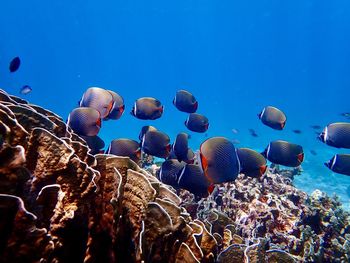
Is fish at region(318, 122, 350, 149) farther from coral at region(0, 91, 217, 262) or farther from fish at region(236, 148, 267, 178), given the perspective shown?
coral at region(0, 91, 217, 262)

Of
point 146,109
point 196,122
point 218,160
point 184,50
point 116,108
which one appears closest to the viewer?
point 218,160

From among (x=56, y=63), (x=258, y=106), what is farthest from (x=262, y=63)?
(x=56, y=63)

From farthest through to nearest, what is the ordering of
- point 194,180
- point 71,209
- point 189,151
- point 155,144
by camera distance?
point 189,151 < point 155,144 < point 194,180 < point 71,209

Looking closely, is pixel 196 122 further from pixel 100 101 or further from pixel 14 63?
pixel 14 63

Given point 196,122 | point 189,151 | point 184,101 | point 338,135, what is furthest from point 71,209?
point 184,101

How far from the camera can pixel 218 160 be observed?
3.57 m

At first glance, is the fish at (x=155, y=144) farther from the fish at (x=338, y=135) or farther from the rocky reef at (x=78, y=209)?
the fish at (x=338, y=135)

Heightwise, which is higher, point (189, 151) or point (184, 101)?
point (184, 101)

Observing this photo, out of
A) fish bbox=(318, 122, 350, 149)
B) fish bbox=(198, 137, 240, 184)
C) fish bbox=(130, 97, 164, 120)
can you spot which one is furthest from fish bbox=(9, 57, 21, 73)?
fish bbox=(318, 122, 350, 149)

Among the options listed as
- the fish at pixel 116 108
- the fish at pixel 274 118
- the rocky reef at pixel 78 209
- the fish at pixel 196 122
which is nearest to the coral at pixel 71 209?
the rocky reef at pixel 78 209

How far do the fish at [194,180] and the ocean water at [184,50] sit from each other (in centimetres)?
7797

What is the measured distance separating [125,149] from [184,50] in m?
138

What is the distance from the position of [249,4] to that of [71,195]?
11325cm

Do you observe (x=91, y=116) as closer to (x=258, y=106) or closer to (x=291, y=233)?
(x=291, y=233)
